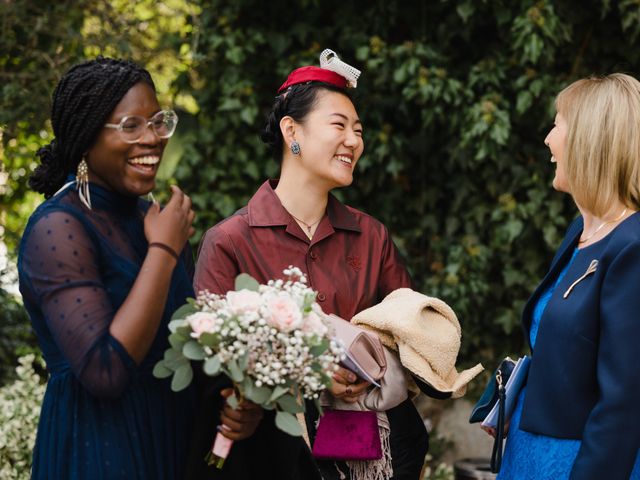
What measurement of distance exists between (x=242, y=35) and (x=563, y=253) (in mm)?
3226

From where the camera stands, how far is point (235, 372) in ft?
6.86

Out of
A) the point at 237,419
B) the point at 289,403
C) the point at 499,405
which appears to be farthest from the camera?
the point at 499,405

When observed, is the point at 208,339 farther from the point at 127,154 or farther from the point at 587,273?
the point at 587,273

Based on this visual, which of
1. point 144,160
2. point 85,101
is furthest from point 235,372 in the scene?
point 85,101

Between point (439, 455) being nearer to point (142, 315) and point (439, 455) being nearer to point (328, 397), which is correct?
point (328, 397)

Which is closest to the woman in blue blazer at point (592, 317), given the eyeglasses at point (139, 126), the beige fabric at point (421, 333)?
the beige fabric at point (421, 333)

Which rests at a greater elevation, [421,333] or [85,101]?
[85,101]

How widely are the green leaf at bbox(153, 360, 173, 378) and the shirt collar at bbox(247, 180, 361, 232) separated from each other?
3.67 feet

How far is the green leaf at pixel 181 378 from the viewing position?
2.16m

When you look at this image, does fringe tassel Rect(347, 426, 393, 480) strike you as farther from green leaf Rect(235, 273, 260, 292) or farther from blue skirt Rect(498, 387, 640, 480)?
green leaf Rect(235, 273, 260, 292)

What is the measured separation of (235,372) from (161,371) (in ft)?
0.68

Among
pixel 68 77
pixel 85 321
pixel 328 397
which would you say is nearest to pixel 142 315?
pixel 85 321

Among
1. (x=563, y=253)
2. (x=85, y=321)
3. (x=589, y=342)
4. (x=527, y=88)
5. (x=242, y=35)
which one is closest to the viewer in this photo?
(x=85, y=321)

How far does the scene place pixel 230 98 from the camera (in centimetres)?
550
